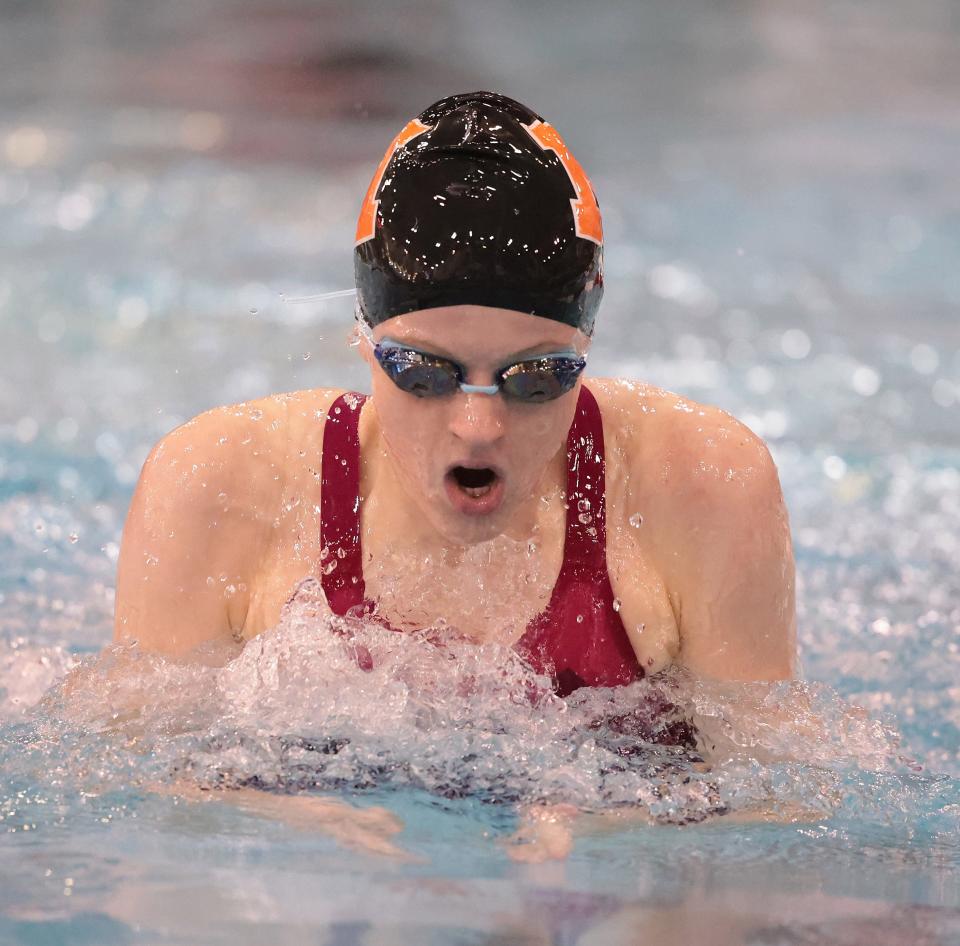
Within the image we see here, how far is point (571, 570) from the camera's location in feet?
7.25

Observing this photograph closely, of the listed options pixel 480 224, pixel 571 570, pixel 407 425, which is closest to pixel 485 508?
pixel 407 425

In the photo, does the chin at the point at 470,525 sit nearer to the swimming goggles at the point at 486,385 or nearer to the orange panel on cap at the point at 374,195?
the swimming goggles at the point at 486,385

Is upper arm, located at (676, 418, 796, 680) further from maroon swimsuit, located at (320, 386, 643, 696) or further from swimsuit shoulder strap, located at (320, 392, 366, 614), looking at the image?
swimsuit shoulder strap, located at (320, 392, 366, 614)

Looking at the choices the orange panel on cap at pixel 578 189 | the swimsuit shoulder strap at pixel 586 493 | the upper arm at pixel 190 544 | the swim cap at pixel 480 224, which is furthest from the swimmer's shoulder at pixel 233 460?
the orange panel on cap at pixel 578 189

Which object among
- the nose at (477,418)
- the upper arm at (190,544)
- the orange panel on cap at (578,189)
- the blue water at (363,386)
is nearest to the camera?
the blue water at (363,386)

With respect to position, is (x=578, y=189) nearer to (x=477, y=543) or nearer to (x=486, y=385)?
(x=486, y=385)

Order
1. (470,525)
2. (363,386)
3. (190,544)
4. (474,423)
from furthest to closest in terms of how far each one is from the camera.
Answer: (363,386), (190,544), (470,525), (474,423)

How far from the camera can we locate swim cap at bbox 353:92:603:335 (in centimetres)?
195

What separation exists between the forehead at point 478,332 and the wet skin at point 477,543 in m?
0.15

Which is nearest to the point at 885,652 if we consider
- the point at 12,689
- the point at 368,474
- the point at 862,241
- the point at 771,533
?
the point at 771,533

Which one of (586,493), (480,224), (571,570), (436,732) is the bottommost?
(436,732)

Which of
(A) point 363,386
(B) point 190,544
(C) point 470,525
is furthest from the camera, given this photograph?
(A) point 363,386

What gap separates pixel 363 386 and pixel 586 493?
10.2ft

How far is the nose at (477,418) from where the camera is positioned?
192 centimetres
